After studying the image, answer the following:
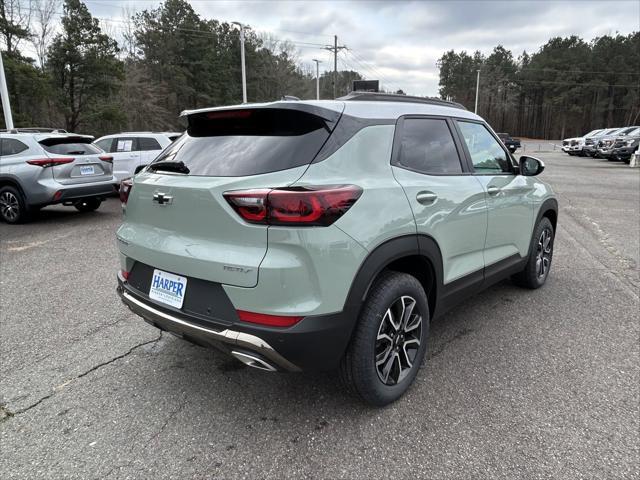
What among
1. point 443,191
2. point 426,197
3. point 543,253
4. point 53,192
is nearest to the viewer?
point 426,197

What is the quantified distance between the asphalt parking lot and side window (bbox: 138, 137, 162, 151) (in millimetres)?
7265

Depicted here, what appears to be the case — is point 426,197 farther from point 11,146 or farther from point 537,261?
point 11,146

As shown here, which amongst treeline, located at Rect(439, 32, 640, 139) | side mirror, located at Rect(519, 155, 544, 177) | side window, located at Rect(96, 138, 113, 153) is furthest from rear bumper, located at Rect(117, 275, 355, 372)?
treeline, located at Rect(439, 32, 640, 139)

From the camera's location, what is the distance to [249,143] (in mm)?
2434

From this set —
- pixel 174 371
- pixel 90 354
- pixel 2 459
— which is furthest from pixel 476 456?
pixel 90 354

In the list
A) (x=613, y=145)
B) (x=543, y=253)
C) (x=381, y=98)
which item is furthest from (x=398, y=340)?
(x=613, y=145)

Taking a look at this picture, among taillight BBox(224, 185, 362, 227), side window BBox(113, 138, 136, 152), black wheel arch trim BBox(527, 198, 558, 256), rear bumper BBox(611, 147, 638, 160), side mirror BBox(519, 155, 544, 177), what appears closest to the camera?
taillight BBox(224, 185, 362, 227)

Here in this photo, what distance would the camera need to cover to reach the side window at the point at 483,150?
11.4 ft

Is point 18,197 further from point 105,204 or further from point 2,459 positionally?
point 2,459

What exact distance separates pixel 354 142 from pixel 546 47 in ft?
329

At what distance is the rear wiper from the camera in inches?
102

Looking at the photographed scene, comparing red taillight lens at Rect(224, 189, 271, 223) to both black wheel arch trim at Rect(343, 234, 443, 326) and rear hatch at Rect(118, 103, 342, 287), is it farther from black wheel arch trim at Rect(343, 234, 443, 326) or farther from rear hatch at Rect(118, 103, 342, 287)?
black wheel arch trim at Rect(343, 234, 443, 326)

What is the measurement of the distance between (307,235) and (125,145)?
33.8 ft

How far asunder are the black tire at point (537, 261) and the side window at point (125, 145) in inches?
377
